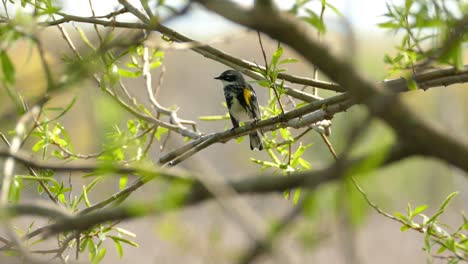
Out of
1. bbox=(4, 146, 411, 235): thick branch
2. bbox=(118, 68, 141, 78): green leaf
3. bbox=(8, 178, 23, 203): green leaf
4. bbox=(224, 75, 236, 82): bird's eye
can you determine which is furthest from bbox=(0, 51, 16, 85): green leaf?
bbox=(224, 75, 236, 82): bird's eye

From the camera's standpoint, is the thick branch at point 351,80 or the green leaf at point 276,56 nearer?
the thick branch at point 351,80

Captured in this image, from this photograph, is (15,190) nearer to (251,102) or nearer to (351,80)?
(351,80)

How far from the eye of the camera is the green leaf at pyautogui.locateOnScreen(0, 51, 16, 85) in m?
1.62

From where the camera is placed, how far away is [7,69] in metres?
1.62

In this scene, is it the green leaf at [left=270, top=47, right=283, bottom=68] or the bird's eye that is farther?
the bird's eye

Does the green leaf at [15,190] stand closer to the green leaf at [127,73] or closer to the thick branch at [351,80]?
the thick branch at [351,80]

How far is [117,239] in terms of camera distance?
3055 mm

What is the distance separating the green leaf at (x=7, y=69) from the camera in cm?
162

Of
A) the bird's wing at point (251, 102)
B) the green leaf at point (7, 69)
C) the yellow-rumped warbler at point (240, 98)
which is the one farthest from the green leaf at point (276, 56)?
the bird's wing at point (251, 102)

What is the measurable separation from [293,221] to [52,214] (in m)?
0.54

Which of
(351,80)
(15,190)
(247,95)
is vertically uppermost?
(351,80)

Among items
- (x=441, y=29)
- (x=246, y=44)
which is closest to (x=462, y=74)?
(x=441, y=29)

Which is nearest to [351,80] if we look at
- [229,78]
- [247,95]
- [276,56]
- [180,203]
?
[180,203]

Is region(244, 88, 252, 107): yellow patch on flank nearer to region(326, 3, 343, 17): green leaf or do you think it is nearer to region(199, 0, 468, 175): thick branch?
region(326, 3, 343, 17): green leaf
